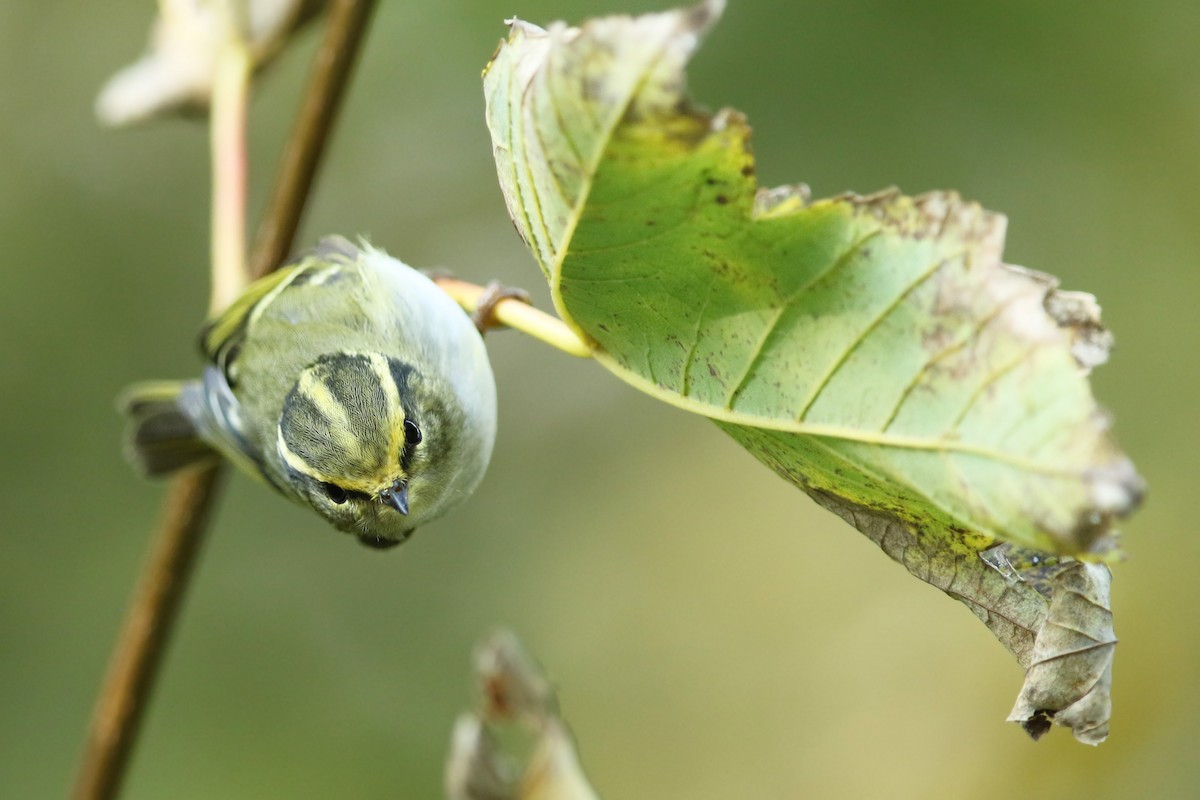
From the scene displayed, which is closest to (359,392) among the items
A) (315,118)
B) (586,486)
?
(315,118)

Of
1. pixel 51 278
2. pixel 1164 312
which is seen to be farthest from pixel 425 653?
pixel 1164 312

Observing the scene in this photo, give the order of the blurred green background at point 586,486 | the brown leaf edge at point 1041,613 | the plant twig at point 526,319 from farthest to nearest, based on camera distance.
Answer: the blurred green background at point 586,486
the plant twig at point 526,319
the brown leaf edge at point 1041,613

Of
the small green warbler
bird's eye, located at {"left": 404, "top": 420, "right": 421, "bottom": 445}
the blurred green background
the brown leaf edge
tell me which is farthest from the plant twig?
the blurred green background

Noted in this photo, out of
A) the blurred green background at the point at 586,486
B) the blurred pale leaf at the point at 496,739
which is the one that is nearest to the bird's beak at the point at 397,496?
the blurred pale leaf at the point at 496,739

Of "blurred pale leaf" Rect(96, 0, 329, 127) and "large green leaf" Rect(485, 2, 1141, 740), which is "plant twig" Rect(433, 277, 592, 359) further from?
"blurred pale leaf" Rect(96, 0, 329, 127)

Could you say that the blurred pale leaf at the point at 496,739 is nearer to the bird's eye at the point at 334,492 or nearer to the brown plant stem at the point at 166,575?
the bird's eye at the point at 334,492

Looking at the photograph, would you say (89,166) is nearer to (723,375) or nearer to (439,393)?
(439,393)
